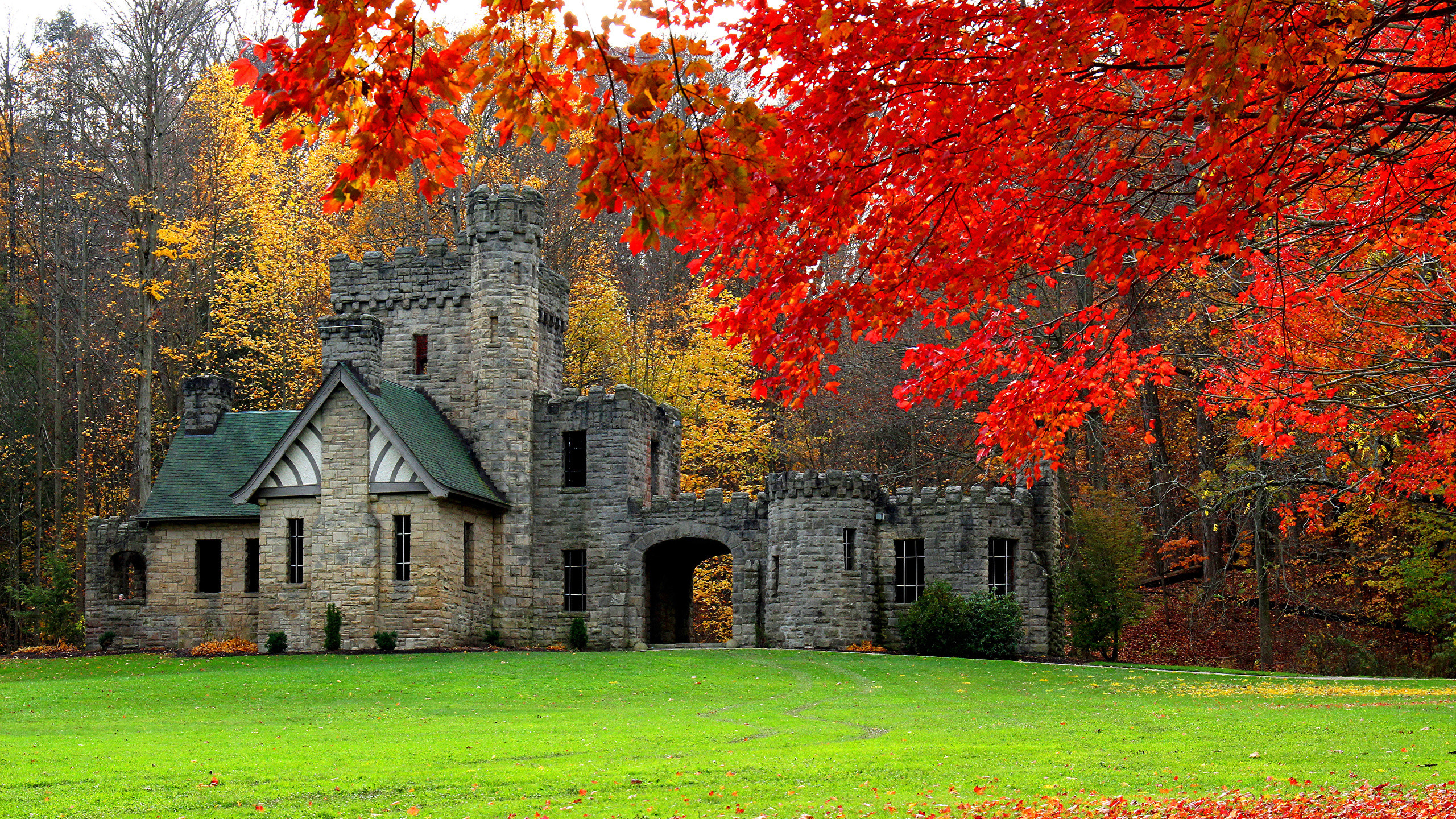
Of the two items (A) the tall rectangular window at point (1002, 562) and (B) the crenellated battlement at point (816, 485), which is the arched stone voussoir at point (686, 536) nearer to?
(B) the crenellated battlement at point (816, 485)

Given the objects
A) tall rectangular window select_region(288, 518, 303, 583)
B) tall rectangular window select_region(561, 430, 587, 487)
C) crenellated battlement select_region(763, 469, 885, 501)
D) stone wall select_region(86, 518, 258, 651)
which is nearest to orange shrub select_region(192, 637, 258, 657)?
stone wall select_region(86, 518, 258, 651)

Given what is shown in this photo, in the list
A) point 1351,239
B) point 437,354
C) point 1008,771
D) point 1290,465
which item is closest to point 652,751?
point 1008,771

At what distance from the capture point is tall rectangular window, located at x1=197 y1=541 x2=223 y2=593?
94.1ft

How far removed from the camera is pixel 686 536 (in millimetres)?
29141

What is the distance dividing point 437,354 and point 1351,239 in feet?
72.6

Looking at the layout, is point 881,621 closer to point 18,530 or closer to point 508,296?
point 508,296

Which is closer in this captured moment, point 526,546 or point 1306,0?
point 1306,0

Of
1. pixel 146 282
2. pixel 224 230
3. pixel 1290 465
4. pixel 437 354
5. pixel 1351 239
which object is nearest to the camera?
pixel 1351 239

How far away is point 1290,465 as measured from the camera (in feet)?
80.8

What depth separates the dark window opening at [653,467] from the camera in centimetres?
3112

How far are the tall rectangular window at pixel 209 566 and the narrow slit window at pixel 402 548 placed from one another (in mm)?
4588

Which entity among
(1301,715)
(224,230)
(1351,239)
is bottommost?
(1301,715)

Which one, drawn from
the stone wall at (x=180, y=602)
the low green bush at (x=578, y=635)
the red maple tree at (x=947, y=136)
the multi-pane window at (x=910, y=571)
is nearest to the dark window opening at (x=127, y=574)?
the stone wall at (x=180, y=602)

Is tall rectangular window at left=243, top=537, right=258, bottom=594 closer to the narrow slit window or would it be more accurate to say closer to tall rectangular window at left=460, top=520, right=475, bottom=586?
the narrow slit window
